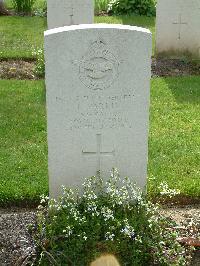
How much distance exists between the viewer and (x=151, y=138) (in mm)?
6430

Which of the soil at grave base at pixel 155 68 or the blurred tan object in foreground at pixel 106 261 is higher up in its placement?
the soil at grave base at pixel 155 68

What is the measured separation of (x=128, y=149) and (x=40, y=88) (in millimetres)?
3790

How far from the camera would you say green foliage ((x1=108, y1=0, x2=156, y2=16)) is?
13.2 metres

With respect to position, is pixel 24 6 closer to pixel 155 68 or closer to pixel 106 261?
pixel 155 68

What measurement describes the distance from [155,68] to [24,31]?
352cm

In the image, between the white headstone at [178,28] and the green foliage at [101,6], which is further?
the green foliage at [101,6]

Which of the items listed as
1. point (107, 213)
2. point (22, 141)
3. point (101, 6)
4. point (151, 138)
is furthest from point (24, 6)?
point (107, 213)

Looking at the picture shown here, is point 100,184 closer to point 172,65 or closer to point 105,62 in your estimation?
point 105,62

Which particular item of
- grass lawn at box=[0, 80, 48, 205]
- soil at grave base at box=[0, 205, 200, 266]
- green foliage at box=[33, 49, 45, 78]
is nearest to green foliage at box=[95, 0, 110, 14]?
green foliage at box=[33, 49, 45, 78]

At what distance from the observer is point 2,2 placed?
13242 millimetres

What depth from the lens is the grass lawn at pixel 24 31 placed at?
991cm

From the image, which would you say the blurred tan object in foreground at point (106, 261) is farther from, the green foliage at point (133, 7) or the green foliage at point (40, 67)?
the green foliage at point (133, 7)

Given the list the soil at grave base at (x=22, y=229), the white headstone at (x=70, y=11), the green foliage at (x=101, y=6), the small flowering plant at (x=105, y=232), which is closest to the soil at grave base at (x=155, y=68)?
the white headstone at (x=70, y=11)

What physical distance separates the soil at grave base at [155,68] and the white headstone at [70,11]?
2.85 feet
